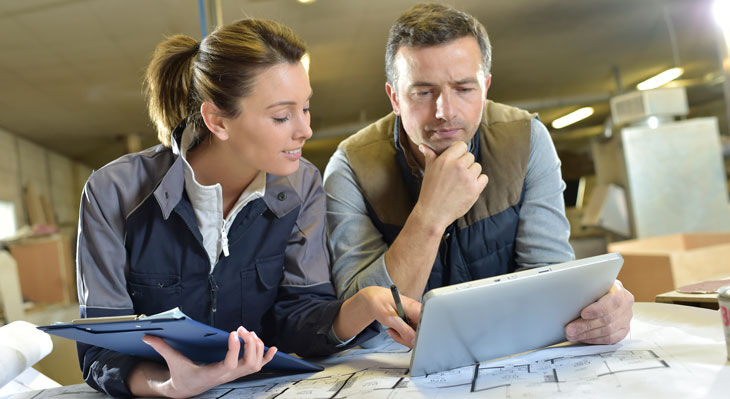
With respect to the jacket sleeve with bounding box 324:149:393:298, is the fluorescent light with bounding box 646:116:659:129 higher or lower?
higher

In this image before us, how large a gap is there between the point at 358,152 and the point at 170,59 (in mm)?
512

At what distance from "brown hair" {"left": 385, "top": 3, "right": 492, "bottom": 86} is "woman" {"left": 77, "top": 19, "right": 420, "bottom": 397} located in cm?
28

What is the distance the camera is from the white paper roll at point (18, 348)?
1.24m

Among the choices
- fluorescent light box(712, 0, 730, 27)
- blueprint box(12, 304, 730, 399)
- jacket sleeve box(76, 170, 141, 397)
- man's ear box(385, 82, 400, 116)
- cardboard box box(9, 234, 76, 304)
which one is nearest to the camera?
blueprint box(12, 304, 730, 399)

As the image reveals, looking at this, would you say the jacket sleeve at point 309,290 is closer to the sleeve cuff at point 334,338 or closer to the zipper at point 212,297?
the sleeve cuff at point 334,338

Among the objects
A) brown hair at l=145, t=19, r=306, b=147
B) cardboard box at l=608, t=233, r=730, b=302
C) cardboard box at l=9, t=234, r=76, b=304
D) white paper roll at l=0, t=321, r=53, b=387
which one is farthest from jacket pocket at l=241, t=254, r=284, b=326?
cardboard box at l=9, t=234, r=76, b=304

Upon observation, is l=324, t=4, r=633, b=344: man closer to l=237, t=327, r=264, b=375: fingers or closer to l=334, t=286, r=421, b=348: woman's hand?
l=334, t=286, r=421, b=348: woman's hand

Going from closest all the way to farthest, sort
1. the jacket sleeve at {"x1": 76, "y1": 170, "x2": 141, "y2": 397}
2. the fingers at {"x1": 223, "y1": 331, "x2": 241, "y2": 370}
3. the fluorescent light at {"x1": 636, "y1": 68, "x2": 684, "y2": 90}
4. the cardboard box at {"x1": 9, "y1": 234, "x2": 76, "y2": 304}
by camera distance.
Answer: the fingers at {"x1": 223, "y1": 331, "x2": 241, "y2": 370} < the jacket sleeve at {"x1": 76, "y1": 170, "x2": 141, "y2": 397} < the cardboard box at {"x1": 9, "y1": 234, "x2": 76, "y2": 304} < the fluorescent light at {"x1": 636, "y1": 68, "x2": 684, "y2": 90}

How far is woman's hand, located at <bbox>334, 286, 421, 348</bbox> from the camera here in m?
1.10

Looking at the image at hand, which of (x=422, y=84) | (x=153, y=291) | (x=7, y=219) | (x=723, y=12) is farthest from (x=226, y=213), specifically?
(x=7, y=219)

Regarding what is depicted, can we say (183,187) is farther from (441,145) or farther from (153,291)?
(441,145)

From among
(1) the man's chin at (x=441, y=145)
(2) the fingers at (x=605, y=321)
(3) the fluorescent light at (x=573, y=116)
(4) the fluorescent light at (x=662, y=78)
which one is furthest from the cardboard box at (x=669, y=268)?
(3) the fluorescent light at (x=573, y=116)

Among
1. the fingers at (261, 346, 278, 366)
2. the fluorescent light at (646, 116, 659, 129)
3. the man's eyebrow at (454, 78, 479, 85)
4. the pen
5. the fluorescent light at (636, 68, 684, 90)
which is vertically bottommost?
the fingers at (261, 346, 278, 366)

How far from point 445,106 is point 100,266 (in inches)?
31.9
